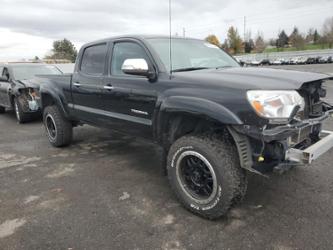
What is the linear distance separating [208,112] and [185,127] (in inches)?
23.8

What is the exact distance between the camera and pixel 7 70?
870 centimetres

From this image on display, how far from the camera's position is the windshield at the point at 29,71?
8.50 metres

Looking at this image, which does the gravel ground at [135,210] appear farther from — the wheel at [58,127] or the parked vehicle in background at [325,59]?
the parked vehicle in background at [325,59]

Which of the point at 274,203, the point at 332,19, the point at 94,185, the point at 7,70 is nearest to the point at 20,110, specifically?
the point at 7,70

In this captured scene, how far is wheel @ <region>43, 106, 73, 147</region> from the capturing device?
545cm

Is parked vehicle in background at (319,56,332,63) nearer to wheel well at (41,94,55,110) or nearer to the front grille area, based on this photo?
wheel well at (41,94,55,110)

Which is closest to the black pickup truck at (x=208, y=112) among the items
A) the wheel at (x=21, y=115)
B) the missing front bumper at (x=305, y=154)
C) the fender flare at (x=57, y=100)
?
the missing front bumper at (x=305, y=154)

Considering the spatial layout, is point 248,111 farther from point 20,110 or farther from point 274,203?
point 20,110

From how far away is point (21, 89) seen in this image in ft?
25.6

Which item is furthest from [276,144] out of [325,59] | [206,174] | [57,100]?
[325,59]

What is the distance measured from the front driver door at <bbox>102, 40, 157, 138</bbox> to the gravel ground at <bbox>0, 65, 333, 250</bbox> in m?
0.76

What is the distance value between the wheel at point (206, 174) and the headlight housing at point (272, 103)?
529mm

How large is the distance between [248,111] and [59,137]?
12.9 ft

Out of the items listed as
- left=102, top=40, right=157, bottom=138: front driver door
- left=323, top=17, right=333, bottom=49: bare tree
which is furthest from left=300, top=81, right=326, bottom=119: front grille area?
left=323, top=17, right=333, bottom=49: bare tree
